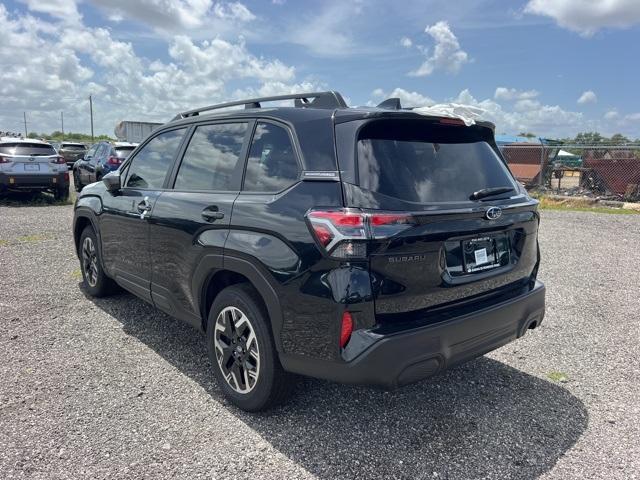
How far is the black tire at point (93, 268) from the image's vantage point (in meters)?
5.05

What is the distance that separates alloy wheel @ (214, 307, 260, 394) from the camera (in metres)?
2.94

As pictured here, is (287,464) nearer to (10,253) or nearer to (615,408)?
(615,408)

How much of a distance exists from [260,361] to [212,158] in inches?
58.2

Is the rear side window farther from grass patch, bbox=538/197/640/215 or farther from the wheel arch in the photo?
grass patch, bbox=538/197/640/215

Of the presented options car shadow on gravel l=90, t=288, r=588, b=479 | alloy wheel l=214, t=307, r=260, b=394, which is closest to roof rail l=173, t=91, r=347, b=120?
alloy wheel l=214, t=307, r=260, b=394

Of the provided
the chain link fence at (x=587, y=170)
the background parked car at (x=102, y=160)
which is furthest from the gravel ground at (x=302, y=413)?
the chain link fence at (x=587, y=170)

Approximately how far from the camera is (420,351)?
245 centimetres

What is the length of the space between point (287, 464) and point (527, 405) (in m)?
1.66

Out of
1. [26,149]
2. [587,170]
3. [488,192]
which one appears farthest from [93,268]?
[587,170]

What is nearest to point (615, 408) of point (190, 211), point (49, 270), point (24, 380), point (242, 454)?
point (242, 454)

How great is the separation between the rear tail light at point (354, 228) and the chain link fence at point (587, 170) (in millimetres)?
14222

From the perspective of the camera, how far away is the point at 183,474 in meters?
2.50

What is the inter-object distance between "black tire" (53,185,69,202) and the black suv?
38.0 feet

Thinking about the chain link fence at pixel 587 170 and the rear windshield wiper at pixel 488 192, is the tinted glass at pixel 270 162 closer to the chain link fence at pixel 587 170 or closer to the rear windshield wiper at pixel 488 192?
the rear windshield wiper at pixel 488 192
